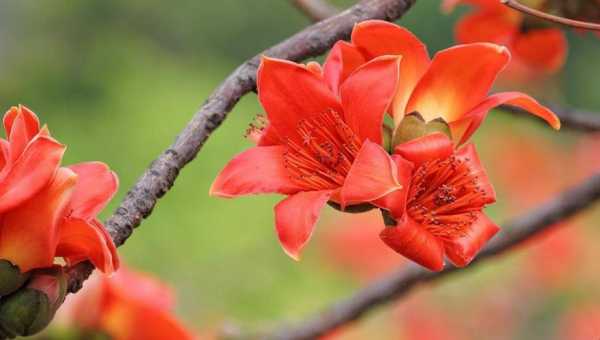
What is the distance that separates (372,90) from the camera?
816mm

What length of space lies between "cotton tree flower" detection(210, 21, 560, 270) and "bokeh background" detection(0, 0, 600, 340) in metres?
1.00


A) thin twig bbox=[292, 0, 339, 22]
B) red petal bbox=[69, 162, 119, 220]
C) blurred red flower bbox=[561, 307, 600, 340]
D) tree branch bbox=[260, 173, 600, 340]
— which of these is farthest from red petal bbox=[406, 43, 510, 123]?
blurred red flower bbox=[561, 307, 600, 340]

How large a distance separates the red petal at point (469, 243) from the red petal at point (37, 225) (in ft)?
0.82

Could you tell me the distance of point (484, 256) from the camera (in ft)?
5.08

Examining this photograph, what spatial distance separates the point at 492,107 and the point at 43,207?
0.29 m

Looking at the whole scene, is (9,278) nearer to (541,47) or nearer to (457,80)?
(457,80)

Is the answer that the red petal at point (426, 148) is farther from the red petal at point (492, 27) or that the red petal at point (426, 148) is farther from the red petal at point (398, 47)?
the red petal at point (492, 27)

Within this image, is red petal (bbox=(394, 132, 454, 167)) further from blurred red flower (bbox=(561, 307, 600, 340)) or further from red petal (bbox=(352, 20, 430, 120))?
blurred red flower (bbox=(561, 307, 600, 340))

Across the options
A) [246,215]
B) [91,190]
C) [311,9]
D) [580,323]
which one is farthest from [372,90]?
[246,215]

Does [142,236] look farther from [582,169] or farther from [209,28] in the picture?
[209,28]

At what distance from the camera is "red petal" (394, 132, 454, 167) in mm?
830

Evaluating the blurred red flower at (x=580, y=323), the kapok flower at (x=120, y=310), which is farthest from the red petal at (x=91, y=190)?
the blurred red flower at (x=580, y=323)

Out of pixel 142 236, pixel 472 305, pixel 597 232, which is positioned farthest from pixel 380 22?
pixel 597 232

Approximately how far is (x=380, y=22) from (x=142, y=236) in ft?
12.6
